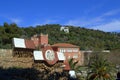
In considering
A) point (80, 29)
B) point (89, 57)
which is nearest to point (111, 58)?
point (89, 57)

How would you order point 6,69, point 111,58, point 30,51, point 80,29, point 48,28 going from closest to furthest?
point 6,69, point 30,51, point 111,58, point 48,28, point 80,29

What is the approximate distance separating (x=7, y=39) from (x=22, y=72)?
873 inches

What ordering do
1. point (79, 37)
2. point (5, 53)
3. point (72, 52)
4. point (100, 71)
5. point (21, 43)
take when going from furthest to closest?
point (79, 37), point (72, 52), point (100, 71), point (5, 53), point (21, 43)

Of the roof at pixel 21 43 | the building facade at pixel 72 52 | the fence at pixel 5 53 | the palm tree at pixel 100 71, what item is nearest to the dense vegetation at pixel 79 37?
the building facade at pixel 72 52

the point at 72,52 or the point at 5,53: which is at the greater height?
the point at 5,53

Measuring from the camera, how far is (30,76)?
2670cm

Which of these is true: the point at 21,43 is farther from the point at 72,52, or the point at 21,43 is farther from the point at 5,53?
the point at 72,52

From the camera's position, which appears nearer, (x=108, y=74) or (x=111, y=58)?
(x=108, y=74)

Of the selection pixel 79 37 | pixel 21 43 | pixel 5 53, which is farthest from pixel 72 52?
pixel 21 43

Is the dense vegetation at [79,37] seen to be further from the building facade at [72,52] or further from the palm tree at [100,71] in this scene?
the palm tree at [100,71]

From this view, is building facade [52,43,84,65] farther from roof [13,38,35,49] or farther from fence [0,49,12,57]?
roof [13,38,35,49]

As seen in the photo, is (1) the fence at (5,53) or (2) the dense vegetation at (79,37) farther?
(2) the dense vegetation at (79,37)

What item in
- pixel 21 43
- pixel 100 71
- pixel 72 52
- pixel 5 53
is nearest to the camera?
pixel 21 43

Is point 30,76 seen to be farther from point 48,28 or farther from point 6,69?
point 48,28
